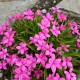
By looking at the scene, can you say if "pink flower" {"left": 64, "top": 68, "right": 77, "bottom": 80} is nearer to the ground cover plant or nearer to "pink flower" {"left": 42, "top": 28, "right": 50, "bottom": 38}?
the ground cover plant

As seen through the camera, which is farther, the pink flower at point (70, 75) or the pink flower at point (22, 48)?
the pink flower at point (22, 48)

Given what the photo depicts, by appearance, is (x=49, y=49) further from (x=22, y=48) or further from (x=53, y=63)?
(x=22, y=48)

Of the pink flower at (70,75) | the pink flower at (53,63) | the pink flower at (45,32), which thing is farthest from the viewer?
the pink flower at (45,32)

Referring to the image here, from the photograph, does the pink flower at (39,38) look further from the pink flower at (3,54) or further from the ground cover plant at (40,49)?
the pink flower at (3,54)

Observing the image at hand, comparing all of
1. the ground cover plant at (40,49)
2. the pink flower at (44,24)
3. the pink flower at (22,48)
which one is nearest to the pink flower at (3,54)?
the ground cover plant at (40,49)

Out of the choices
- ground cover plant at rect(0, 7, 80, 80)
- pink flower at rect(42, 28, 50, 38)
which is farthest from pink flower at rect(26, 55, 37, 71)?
pink flower at rect(42, 28, 50, 38)

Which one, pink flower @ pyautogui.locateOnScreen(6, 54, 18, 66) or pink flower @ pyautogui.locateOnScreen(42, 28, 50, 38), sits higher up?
pink flower @ pyautogui.locateOnScreen(42, 28, 50, 38)

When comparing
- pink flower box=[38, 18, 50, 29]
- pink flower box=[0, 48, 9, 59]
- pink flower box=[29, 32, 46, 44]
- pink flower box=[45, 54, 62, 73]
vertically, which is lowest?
pink flower box=[0, 48, 9, 59]

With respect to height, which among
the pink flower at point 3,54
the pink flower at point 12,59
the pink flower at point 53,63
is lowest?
the pink flower at point 12,59
